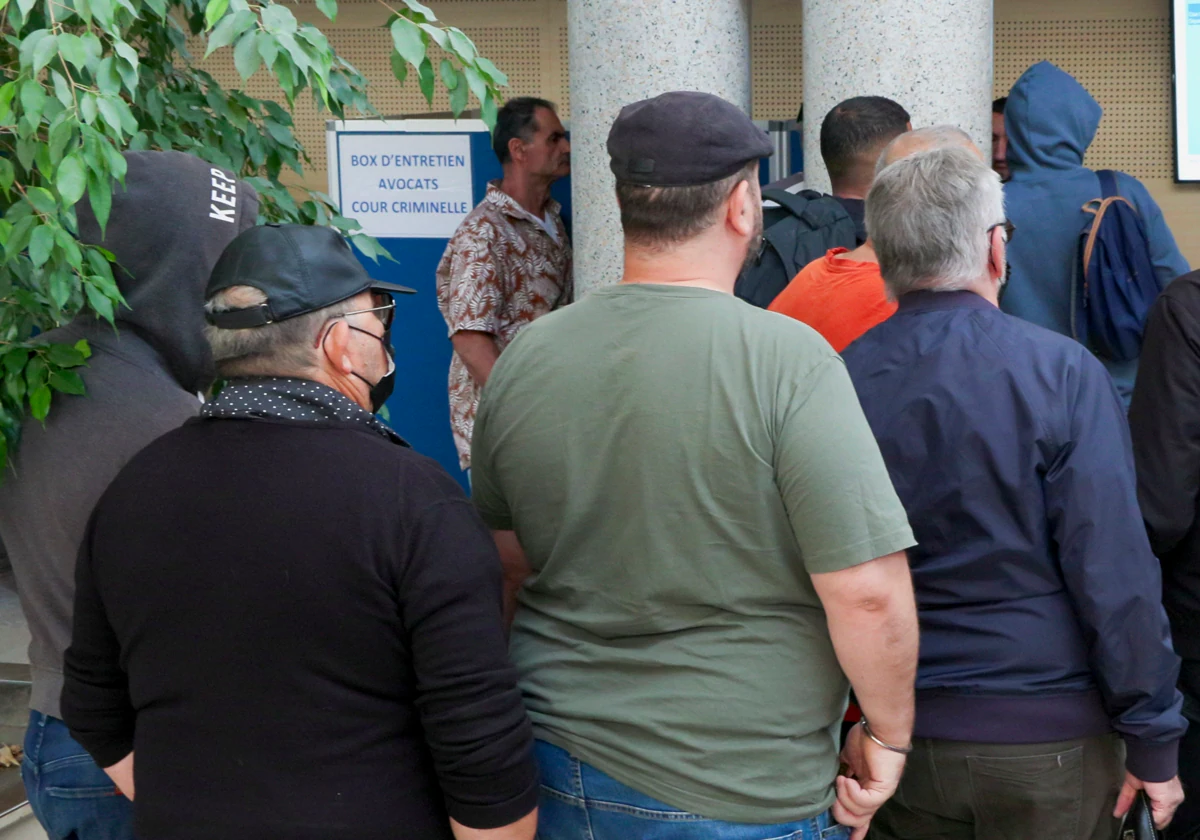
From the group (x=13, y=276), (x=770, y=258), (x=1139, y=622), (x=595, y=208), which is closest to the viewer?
(x=1139, y=622)

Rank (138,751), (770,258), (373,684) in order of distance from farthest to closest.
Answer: (770,258) < (138,751) < (373,684)

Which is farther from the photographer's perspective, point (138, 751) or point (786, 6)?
point (786, 6)

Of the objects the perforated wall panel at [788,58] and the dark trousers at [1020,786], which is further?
the perforated wall panel at [788,58]

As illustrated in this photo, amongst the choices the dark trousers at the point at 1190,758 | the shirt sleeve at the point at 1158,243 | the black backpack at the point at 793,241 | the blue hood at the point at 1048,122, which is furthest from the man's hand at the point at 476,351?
the dark trousers at the point at 1190,758

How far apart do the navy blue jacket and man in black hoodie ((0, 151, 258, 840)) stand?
118cm

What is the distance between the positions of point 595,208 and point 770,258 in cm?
98

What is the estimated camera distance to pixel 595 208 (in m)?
4.14

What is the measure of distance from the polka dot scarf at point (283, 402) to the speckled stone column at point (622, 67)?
2.44 m

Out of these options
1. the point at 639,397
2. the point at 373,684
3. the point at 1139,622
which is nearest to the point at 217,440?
the point at 373,684

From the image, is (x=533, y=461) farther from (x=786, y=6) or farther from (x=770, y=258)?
(x=786, y=6)

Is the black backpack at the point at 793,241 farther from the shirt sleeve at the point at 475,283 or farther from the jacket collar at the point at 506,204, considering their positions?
the jacket collar at the point at 506,204

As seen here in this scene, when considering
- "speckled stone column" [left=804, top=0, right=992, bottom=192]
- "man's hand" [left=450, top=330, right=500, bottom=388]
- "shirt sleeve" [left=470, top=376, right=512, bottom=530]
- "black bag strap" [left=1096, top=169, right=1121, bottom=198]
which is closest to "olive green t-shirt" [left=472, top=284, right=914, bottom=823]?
"shirt sleeve" [left=470, top=376, right=512, bottom=530]

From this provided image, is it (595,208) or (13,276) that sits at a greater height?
(595,208)

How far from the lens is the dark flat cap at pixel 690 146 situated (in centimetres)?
171
